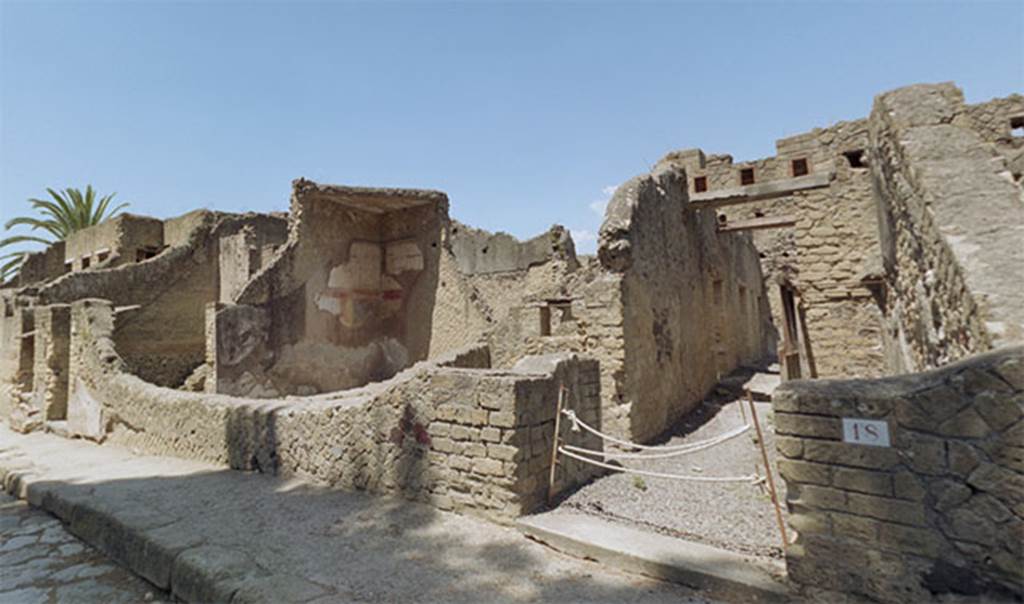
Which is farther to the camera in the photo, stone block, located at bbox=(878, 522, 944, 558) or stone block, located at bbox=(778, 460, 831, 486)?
stone block, located at bbox=(778, 460, 831, 486)

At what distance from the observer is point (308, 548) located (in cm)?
373

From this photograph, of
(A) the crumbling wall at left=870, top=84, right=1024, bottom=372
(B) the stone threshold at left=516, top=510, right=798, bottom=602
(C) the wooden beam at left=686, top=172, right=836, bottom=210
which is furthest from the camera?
(C) the wooden beam at left=686, top=172, right=836, bottom=210

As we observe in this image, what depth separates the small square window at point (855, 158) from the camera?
833cm

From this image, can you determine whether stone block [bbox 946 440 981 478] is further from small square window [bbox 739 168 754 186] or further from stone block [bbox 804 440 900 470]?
small square window [bbox 739 168 754 186]

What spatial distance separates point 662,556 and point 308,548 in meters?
2.48

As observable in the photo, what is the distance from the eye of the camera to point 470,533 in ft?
12.7

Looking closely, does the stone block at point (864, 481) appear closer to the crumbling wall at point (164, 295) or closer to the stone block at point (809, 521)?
the stone block at point (809, 521)

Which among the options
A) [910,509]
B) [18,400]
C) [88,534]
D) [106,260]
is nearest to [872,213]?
[910,509]

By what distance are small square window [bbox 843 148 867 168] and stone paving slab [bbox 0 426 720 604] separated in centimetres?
817

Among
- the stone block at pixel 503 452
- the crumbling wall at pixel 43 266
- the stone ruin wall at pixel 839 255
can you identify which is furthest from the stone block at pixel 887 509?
the crumbling wall at pixel 43 266

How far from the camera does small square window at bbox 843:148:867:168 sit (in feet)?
27.3

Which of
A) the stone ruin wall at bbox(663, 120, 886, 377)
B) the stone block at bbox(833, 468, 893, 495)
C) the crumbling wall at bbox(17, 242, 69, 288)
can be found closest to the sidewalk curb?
the stone block at bbox(833, 468, 893, 495)

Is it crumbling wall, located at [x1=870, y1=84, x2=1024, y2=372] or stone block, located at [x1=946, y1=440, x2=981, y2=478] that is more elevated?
crumbling wall, located at [x1=870, y1=84, x2=1024, y2=372]

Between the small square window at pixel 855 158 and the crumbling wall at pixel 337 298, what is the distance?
296 inches
